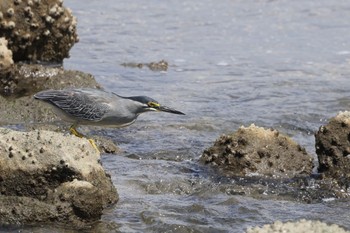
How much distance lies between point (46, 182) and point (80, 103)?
6.86 feet

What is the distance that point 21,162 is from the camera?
6504 mm

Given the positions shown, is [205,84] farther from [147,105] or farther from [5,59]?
[147,105]

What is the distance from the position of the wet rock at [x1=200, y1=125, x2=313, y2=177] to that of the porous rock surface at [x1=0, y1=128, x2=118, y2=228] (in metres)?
1.89

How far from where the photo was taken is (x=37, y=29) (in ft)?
37.2

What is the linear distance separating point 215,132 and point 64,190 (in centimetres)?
374

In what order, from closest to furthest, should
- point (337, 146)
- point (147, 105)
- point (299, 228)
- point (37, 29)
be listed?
point (299, 228), point (337, 146), point (147, 105), point (37, 29)

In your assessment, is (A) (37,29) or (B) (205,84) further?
(B) (205,84)

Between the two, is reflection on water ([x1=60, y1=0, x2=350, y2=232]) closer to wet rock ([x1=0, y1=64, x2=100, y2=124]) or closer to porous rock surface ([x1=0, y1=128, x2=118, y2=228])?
porous rock surface ([x1=0, y1=128, x2=118, y2=228])

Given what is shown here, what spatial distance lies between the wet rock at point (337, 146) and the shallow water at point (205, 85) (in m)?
0.53

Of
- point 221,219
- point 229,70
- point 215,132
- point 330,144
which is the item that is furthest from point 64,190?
point 229,70

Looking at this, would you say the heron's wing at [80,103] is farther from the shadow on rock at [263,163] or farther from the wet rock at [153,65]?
the wet rock at [153,65]

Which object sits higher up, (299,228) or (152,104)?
(299,228)

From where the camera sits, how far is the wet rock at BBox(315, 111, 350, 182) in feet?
26.3

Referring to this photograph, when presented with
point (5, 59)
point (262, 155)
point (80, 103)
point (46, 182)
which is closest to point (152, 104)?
point (80, 103)
